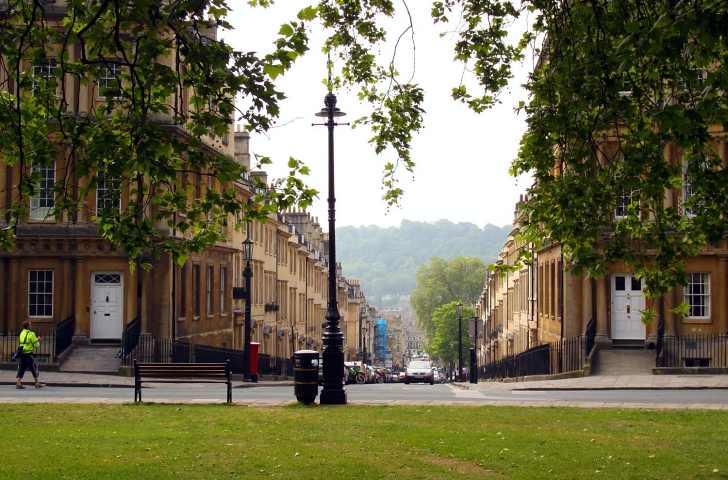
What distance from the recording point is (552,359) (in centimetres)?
3541

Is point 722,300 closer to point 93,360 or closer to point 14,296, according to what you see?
point 93,360

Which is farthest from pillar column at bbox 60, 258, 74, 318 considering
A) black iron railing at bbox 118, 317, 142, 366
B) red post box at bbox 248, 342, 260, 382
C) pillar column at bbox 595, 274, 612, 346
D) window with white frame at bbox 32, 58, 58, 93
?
window with white frame at bbox 32, 58, 58, 93

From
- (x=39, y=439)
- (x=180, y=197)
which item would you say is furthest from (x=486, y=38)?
(x=39, y=439)

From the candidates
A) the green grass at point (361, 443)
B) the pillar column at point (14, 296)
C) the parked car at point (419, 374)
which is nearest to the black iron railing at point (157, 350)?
the pillar column at point (14, 296)

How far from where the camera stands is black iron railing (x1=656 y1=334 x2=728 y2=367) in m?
31.0

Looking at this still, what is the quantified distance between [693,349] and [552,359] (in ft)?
18.7

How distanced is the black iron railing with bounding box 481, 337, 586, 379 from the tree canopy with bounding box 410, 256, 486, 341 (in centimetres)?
9557

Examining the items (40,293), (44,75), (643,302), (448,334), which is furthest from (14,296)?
(448,334)

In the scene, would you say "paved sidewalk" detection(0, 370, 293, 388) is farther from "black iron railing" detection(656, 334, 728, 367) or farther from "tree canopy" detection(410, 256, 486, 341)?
"tree canopy" detection(410, 256, 486, 341)

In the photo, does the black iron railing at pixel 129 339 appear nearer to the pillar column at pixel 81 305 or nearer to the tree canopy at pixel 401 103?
the pillar column at pixel 81 305

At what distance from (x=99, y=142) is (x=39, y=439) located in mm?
5314

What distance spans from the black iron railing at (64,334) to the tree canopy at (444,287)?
106 metres

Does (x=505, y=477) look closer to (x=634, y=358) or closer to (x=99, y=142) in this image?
(x=99, y=142)

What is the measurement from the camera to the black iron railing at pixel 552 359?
107 ft
